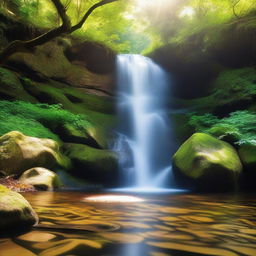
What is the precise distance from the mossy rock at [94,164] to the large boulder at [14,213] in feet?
22.0

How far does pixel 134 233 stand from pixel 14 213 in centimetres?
127

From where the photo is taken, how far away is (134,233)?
3129 mm

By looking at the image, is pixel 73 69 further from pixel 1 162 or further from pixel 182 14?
pixel 1 162

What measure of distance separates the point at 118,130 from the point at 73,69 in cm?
467

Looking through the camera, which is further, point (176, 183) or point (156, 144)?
point (156, 144)

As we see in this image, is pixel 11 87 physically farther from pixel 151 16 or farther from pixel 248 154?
pixel 151 16

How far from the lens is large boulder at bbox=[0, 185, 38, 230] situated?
9.64 feet

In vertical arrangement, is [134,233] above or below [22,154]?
below

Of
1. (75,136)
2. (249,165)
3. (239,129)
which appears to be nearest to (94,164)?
(75,136)

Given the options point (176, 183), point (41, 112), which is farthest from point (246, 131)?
point (41, 112)

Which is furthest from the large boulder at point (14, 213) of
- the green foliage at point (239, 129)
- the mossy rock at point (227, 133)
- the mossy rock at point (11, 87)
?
the mossy rock at point (11, 87)

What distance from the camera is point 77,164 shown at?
396 inches

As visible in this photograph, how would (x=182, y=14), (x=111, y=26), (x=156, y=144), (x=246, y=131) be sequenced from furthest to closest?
(x=182, y=14) → (x=111, y=26) → (x=156, y=144) → (x=246, y=131)

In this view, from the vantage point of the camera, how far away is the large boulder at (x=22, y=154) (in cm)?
791
